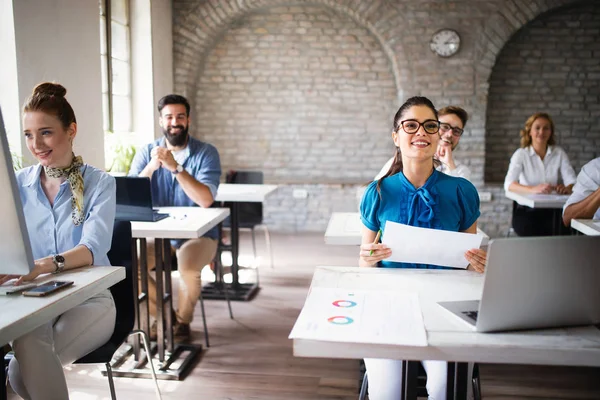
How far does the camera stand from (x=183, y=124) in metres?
3.60

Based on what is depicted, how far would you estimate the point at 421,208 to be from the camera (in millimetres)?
2014

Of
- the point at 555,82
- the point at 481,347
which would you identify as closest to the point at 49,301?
the point at 481,347

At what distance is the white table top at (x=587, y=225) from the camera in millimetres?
2662

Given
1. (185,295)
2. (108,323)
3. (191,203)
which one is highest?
(191,203)

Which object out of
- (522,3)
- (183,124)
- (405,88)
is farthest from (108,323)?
(522,3)

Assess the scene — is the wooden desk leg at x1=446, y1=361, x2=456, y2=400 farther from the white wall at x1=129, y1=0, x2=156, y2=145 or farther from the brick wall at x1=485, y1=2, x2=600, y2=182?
the brick wall at x1=485, y1=2, x2=600, y2=182

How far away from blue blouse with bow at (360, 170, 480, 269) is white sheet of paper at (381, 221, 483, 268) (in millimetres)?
228

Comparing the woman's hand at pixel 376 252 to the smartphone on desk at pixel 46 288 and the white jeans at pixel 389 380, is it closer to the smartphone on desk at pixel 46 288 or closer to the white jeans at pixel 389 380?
the white jeans at pixel 389 380

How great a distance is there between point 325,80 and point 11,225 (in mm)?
6142

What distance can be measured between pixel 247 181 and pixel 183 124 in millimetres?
1694

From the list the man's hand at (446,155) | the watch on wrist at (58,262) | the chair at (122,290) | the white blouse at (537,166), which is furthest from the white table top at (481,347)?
the white blouse at (537,166)

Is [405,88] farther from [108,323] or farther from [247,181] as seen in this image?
[108,323]

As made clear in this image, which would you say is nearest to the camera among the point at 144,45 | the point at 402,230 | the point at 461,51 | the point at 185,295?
the point at 402,230

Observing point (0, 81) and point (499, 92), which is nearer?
point (0, 81)
